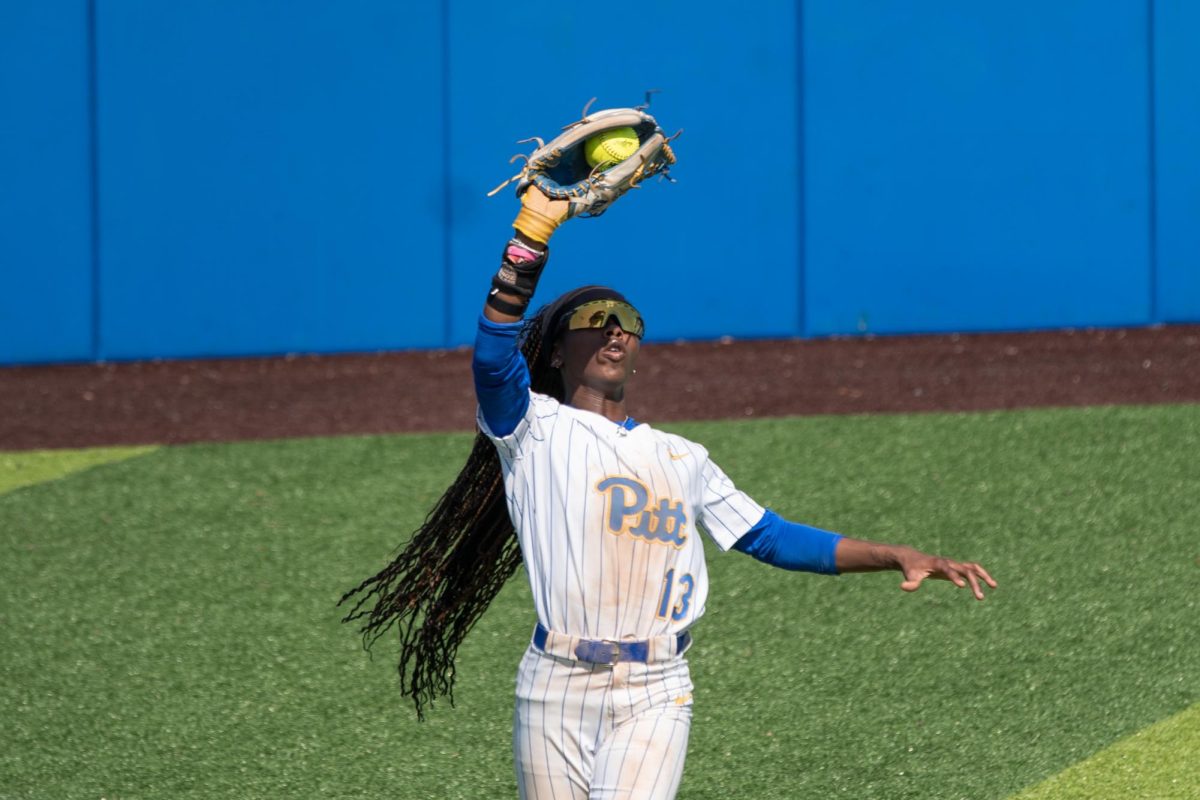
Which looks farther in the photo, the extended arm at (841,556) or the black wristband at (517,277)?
the extended arm at (841,556)

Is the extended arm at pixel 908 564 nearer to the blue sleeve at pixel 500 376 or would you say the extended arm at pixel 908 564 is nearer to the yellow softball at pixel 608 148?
the blue sleeve at pixel 500 376

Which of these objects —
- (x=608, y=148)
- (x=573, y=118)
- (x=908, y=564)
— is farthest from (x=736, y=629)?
(x=573, y=118)

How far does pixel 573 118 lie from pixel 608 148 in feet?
29.8

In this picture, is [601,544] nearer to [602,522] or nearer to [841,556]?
[602,522]

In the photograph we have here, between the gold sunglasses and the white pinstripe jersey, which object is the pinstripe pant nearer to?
the white pinstripe jersey

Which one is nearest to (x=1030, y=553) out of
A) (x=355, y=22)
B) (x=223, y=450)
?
(x=223, y=450)

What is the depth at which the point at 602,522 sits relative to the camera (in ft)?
12.8

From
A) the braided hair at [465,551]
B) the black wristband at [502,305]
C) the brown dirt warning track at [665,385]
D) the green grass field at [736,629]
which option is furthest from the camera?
the brown dirt warning track at [665,385]

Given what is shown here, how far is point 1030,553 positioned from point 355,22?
7.22m

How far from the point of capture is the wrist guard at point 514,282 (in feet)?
12.2

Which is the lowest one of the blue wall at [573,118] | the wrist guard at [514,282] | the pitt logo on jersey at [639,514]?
the pitt logo on jersey at [639,514]

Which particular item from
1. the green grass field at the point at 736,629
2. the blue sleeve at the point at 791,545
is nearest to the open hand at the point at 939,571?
the blue sleeve at the point at 791,545

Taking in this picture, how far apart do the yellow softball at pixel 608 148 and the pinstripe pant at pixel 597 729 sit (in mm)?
1179

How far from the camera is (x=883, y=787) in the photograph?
580 centimetres
